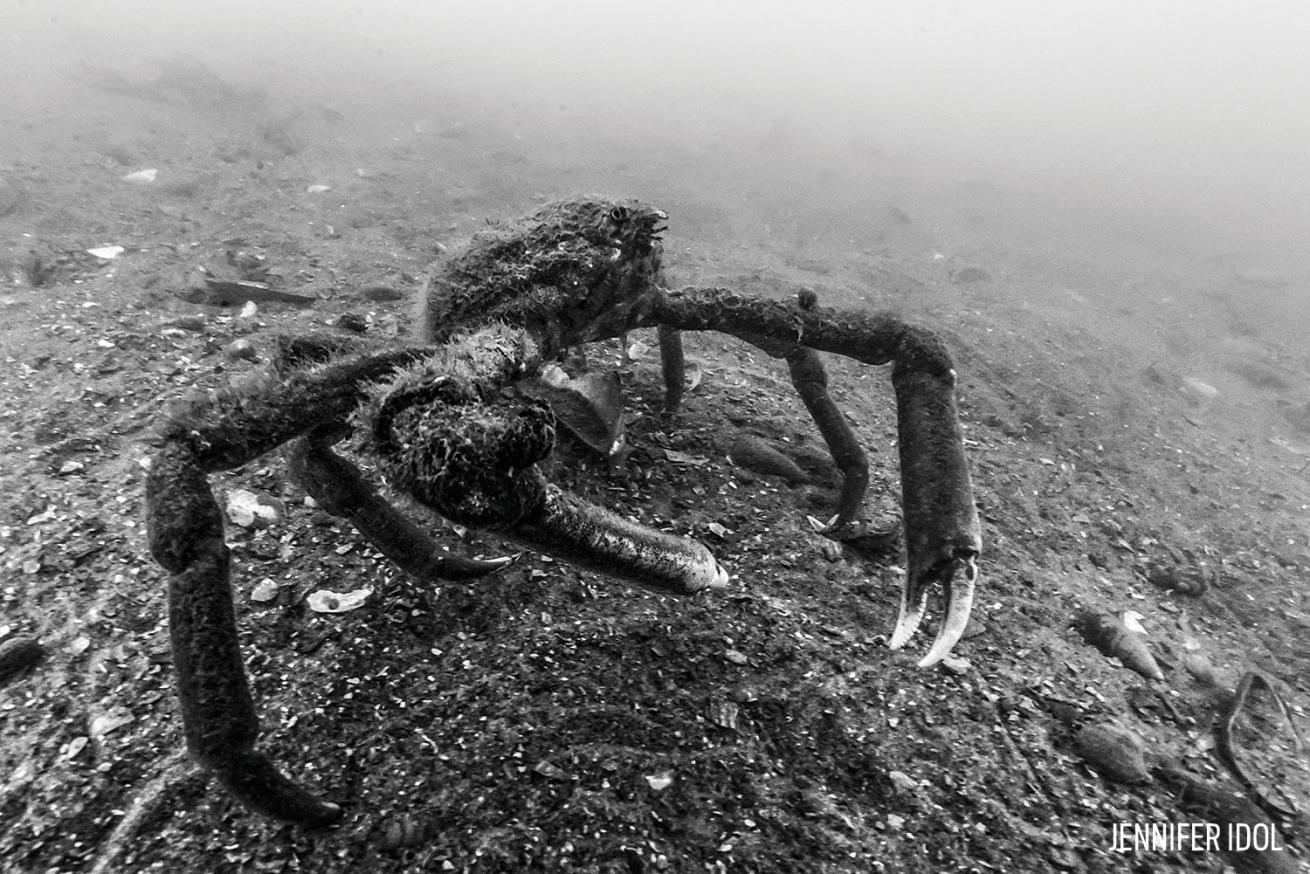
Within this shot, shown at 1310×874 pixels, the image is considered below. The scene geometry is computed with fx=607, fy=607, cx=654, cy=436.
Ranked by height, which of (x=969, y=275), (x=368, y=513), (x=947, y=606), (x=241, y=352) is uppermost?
(x=969, y=275)

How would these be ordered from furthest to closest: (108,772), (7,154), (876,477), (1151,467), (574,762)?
1. (7,154)
2. (1151,467)
3. (876,477)
4. (574,762)
5. (108,772)

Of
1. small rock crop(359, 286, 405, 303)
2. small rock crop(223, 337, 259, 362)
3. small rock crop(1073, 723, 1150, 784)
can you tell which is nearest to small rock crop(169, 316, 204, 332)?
small rock crop(223, 337, 259, 362)

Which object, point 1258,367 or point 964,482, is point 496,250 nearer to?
point 964,482

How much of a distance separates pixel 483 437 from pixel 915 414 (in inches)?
71.3

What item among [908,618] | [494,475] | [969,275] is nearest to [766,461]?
[908,618]

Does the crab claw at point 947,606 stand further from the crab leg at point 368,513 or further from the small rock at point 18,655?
the small rock at point 18,655

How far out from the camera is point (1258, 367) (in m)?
8.70

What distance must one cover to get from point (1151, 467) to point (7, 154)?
15.7m

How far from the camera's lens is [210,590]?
5.32 ft

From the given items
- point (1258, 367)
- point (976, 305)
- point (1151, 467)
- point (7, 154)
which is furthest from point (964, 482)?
point (7, 154)

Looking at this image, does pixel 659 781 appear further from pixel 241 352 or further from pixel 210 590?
pixel 241 352

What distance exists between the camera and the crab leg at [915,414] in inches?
87.9

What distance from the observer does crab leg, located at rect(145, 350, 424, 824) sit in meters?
1.59

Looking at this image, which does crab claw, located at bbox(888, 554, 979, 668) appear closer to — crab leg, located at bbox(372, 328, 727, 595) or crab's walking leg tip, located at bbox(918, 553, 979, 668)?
crab's walking leg tip, located at bbox(918, 553, 979, 668)
